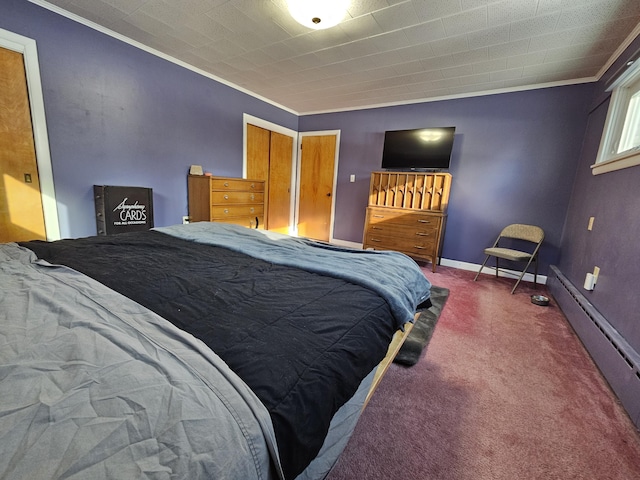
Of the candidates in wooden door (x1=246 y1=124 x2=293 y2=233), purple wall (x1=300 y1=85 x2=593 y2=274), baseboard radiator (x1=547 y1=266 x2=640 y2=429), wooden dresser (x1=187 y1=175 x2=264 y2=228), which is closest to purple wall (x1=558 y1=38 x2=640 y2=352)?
baseboard radiator (x1=547 y1=266 x2=640 y2=429)

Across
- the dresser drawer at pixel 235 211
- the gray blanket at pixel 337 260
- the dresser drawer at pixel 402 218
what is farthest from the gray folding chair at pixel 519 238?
the dresser drawer at pixel 235 211

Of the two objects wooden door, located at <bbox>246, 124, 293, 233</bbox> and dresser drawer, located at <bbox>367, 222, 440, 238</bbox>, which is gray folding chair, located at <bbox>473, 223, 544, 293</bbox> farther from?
wooden door, located at <bbox>246, 124, 293, 233</bbox>

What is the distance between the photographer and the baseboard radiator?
4.39 feet

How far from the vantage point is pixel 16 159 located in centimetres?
219

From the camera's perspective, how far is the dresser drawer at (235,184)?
123 inches

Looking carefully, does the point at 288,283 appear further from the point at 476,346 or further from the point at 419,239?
the point at 419,239

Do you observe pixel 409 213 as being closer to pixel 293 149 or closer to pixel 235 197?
pixel 235 197

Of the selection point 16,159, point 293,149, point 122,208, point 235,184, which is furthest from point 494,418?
point 293,149

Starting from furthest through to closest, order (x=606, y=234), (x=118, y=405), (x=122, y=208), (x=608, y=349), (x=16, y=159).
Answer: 1. (x=122, y=208)
2. (x=16, y=159)
3. (x=606, y=234)
4. (x=608, y=349)
5. (x=118, y=405)

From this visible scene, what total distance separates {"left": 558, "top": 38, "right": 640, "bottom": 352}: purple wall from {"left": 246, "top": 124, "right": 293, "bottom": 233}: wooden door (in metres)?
3.55

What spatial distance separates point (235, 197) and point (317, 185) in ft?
A: 5.88

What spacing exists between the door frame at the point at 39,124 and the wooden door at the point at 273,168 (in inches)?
86.4

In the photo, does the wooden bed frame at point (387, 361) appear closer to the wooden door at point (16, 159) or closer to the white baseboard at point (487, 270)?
the white baseboard at point (487, 270)

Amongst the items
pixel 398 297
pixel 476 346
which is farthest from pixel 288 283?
pixel 476 346
